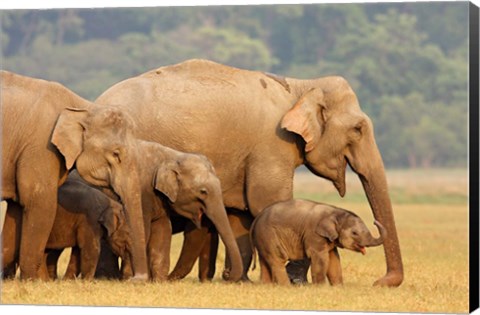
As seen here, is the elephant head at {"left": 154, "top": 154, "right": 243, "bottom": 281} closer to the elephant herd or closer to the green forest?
the elephant herd

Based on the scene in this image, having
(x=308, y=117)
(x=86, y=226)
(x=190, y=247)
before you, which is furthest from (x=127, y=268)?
(x=308, y=117)

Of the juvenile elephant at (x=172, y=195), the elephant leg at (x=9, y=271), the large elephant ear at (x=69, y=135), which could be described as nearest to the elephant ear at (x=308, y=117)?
the juvenile elephant at (x=172, y=195)

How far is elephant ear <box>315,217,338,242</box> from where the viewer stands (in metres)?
11.5

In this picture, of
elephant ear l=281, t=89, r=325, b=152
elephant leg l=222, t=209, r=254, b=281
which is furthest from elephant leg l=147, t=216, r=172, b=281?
elephant ear l=281, t=89, r=325, b=152

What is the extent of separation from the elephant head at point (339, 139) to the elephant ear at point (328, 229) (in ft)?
2.63

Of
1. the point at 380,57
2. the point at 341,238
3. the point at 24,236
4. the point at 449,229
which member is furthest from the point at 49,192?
the point at 380,57

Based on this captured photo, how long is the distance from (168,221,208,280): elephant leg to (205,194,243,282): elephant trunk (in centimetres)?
86

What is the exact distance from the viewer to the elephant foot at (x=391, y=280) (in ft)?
38.4

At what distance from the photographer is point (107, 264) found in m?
12.1

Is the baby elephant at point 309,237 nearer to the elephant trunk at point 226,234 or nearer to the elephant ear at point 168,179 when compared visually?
the elephant trunk at point 226,234

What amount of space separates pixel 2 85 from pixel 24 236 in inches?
43.0

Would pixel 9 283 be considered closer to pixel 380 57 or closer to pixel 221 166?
pixel 221 166

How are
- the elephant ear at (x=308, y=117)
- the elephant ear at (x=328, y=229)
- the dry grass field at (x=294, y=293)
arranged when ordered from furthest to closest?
the elephant ear at (x=308, y=117) < the elephant ear at (x=328, y=229) < the dry grass field at (x=294, y=293)

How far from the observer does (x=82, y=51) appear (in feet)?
185
